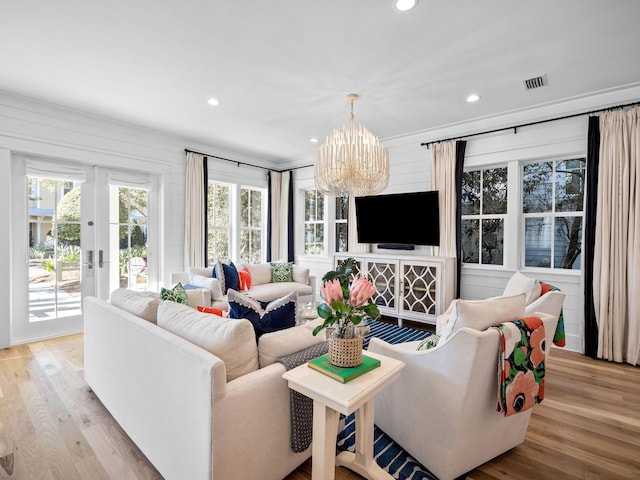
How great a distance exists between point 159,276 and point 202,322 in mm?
3498

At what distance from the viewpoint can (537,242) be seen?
3.89m

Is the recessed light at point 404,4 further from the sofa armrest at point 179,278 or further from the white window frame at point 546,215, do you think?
the sofa armrest at point 179,278

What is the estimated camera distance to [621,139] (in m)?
3.22

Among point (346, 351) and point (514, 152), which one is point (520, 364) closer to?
point (346, 351)

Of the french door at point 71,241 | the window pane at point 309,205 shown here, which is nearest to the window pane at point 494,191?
the window pane at point 309,205

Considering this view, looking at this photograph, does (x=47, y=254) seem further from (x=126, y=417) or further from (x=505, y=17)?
(x=505, y=17)

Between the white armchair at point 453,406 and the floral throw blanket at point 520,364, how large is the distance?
5 centimetres

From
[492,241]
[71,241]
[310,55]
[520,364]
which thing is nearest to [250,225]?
[71,241]

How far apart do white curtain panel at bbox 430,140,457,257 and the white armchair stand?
8.00 feet

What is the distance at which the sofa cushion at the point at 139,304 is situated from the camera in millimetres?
2037

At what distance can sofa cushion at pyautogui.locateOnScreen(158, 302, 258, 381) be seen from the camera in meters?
1.51

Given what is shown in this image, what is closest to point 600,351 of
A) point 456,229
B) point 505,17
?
point 456,229

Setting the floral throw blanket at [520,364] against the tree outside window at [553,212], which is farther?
the tree outside window at [553,212]

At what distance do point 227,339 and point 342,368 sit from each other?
539mm
